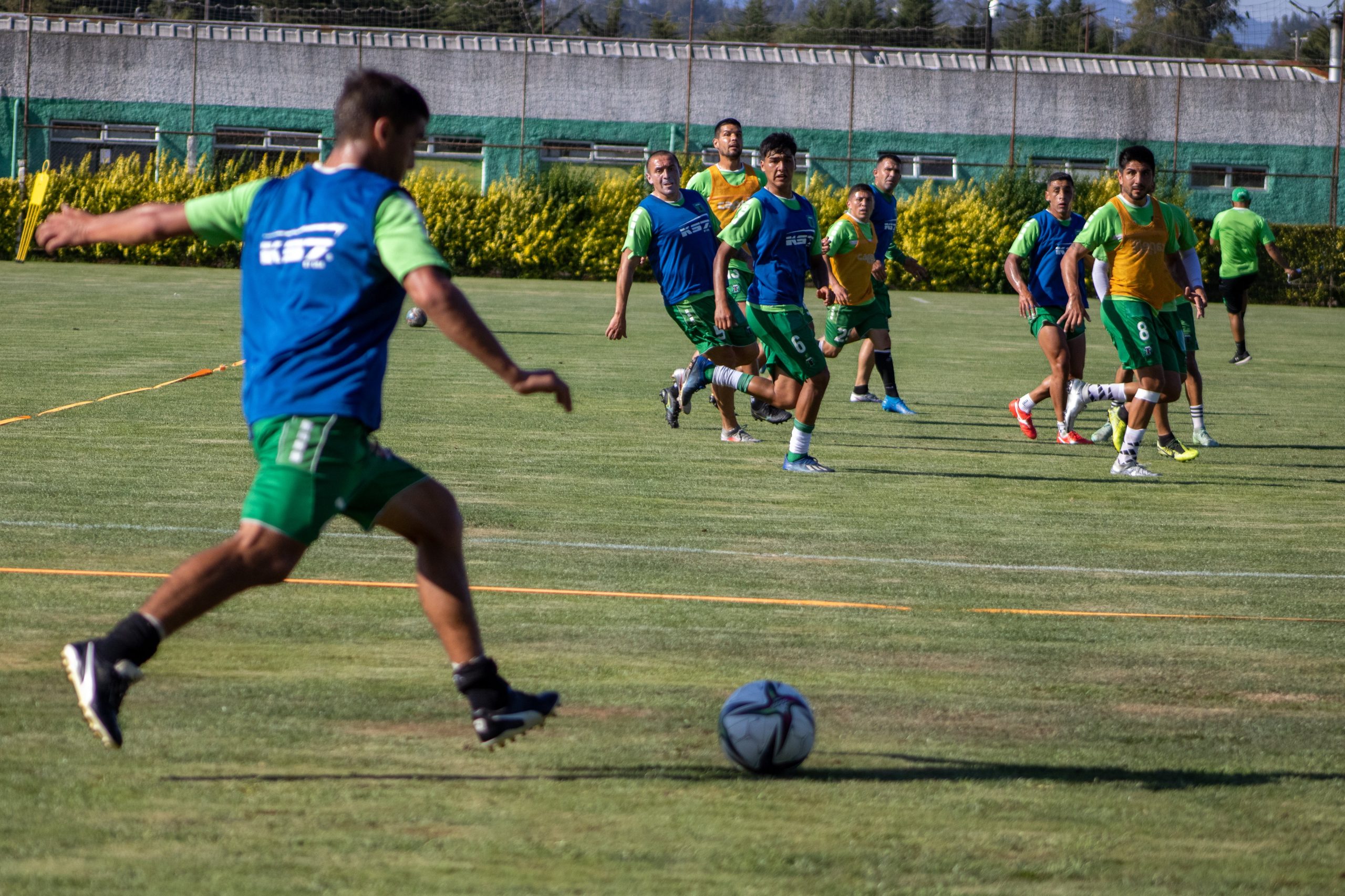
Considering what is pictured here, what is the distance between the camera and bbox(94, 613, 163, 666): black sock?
3.96 metres

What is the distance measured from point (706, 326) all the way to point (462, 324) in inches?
328

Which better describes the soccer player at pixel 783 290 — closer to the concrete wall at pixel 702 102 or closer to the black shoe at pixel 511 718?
the black shoe at pixel 511 718

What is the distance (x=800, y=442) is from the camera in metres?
10.7

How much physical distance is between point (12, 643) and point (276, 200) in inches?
87.3

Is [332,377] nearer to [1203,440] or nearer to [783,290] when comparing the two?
[783,290]

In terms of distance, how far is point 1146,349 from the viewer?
35.8ft

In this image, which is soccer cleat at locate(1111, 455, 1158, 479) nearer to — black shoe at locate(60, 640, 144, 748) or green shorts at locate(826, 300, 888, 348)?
green shorts at locate(826, 300, 888, 348)

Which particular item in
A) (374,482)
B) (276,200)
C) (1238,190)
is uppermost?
(1238,190)

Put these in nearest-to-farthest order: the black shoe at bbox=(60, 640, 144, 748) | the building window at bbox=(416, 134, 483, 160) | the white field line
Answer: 1. the black shoe at bbox=(60, 640, 144, 748)
2. the white field line
3. the building window at bbox=(416, 134, 483, 160)

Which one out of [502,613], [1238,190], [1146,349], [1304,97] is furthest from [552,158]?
[502,613]

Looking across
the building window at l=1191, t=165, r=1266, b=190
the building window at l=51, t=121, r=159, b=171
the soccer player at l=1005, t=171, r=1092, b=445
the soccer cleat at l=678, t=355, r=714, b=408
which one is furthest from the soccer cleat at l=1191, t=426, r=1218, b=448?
the building window at l=51, t=121, r=159, b=171

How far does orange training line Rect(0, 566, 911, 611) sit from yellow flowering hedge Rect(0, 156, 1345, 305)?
30301 millimetres

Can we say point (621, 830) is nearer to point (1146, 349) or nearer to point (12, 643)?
point (12, 643)

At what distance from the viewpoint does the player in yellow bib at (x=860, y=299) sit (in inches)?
538
